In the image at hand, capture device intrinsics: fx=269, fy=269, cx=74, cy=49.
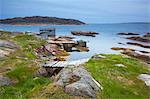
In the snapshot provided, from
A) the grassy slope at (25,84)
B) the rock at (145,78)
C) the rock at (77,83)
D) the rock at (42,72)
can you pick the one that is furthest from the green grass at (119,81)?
the rock at (42,72)

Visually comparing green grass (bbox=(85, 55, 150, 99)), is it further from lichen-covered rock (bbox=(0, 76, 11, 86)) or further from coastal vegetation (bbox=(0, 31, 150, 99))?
lichen-covered rock (bbox=(0, 76, 11, 86))

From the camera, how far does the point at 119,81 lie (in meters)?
10.5

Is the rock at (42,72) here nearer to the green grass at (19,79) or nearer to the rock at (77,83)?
the green grass at (19,79)

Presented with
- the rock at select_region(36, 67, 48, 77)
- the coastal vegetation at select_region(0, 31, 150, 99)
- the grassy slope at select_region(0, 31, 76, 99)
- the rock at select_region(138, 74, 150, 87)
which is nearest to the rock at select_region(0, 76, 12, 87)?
the coastal vegetation at select_region(0, 31, 150, 99)

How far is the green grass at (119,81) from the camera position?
9.23 meters

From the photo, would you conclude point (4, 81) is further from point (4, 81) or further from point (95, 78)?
point (95, 78)

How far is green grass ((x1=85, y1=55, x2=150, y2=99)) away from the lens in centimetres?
923

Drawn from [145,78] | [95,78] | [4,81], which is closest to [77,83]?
[95,78]

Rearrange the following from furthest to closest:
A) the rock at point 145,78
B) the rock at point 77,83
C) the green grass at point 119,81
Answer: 1. the rock at point 145,78
2. the green grass at point 119,81
3. the rock at point 77,83

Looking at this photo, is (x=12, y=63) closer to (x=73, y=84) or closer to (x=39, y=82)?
(x=39, y=82)

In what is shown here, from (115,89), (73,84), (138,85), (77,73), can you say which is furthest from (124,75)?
(73,84)

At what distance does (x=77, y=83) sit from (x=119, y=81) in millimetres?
2640

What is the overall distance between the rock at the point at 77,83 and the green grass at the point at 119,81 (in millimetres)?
406

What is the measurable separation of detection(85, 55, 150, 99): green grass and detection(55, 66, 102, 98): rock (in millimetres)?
406
